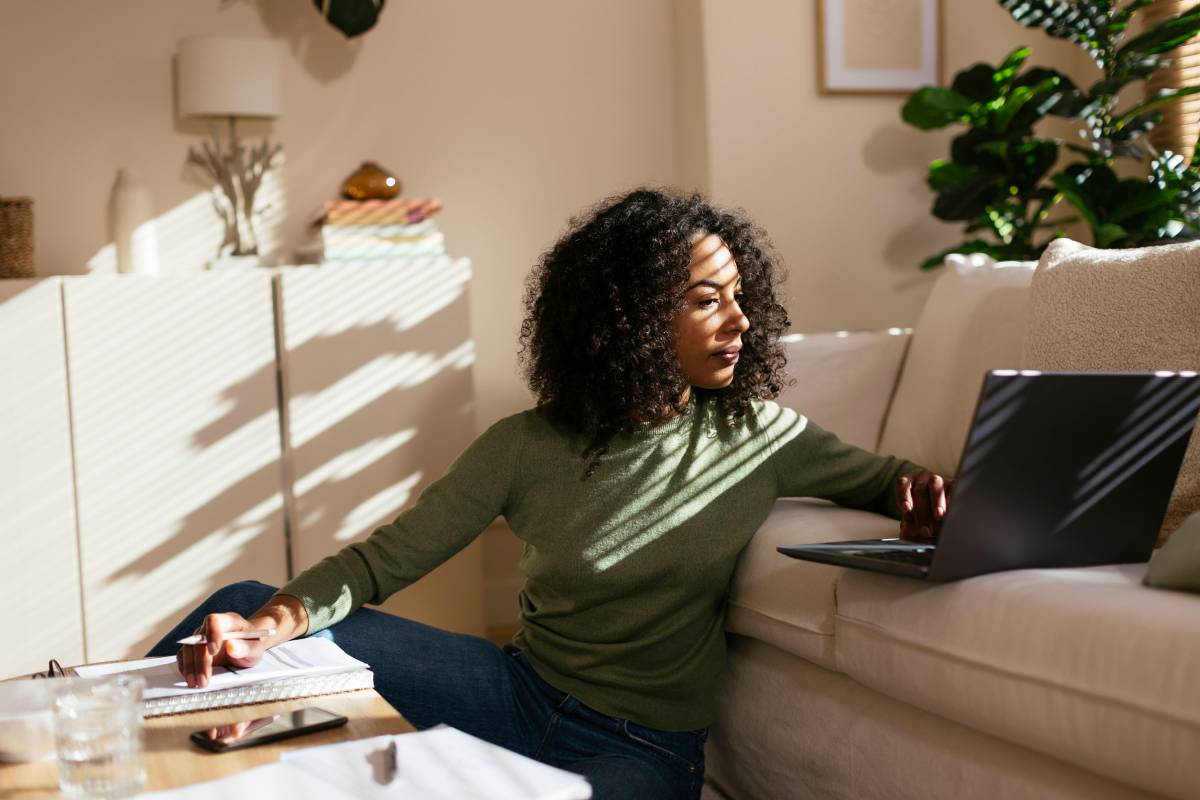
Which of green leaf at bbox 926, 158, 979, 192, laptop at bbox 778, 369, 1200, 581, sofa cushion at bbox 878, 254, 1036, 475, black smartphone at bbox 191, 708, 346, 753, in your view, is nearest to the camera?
black smartphone at bbox 191, 708, 346, 753

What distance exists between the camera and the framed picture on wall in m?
3.45

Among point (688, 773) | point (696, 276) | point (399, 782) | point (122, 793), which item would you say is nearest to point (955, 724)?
point (688, 773)

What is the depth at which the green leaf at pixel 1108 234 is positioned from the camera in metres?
2.88

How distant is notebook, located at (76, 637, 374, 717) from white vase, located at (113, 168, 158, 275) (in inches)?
74.7

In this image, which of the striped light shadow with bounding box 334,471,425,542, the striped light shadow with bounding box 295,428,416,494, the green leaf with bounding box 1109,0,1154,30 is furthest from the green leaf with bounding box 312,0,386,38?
the green leaf with bounding box 1109,0,1154,30

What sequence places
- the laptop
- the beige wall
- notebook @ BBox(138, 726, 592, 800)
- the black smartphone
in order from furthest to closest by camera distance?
the beige wall < the laptop < the black smartphone < notebook @ BBox(138, 726, 592, 800)

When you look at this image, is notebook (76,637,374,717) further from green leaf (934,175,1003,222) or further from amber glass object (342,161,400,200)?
green leaf (934,175,1003,222)

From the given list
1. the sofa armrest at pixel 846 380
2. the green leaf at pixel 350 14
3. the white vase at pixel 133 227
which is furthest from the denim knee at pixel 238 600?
the green leaf at pixel 350 14

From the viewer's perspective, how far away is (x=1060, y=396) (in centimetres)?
Answer: 134

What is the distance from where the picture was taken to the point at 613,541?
1.66 m

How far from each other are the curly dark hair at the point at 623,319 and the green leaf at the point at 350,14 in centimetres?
166

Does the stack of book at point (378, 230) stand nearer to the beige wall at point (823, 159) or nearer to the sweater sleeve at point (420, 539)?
the beige wall at point (823, 159)

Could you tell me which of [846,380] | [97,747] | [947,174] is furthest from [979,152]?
[97,747]

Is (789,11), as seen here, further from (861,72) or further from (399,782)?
(399,782)
